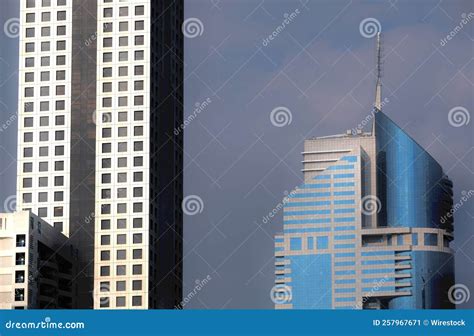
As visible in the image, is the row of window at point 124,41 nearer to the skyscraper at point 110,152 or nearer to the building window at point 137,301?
the skyscraper at point 110,152

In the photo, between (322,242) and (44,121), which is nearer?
(44,121)

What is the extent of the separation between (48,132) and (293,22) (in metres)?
1.74

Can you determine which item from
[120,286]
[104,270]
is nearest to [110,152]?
[104,270]

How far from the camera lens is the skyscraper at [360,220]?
23.9ft

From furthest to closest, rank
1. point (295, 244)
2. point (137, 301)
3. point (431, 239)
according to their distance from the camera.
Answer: point (431, 239)
point (295, 244)
point (137, 301)

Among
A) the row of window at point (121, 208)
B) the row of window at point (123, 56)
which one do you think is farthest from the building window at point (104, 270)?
the row of window at point (123, 56)

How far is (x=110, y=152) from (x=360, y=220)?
171 cm

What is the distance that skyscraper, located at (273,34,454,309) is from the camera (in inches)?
286

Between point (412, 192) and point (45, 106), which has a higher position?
point (45, 106)

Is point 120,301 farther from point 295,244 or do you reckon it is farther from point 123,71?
point 123,71

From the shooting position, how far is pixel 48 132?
7191 millimetres

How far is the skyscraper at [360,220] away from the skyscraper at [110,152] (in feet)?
2.67

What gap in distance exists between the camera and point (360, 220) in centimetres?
740

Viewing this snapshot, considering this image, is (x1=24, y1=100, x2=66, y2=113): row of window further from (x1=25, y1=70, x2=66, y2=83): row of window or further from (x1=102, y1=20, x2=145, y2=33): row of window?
(x1=102, y1=20, x2=145, y2=33): row of window
